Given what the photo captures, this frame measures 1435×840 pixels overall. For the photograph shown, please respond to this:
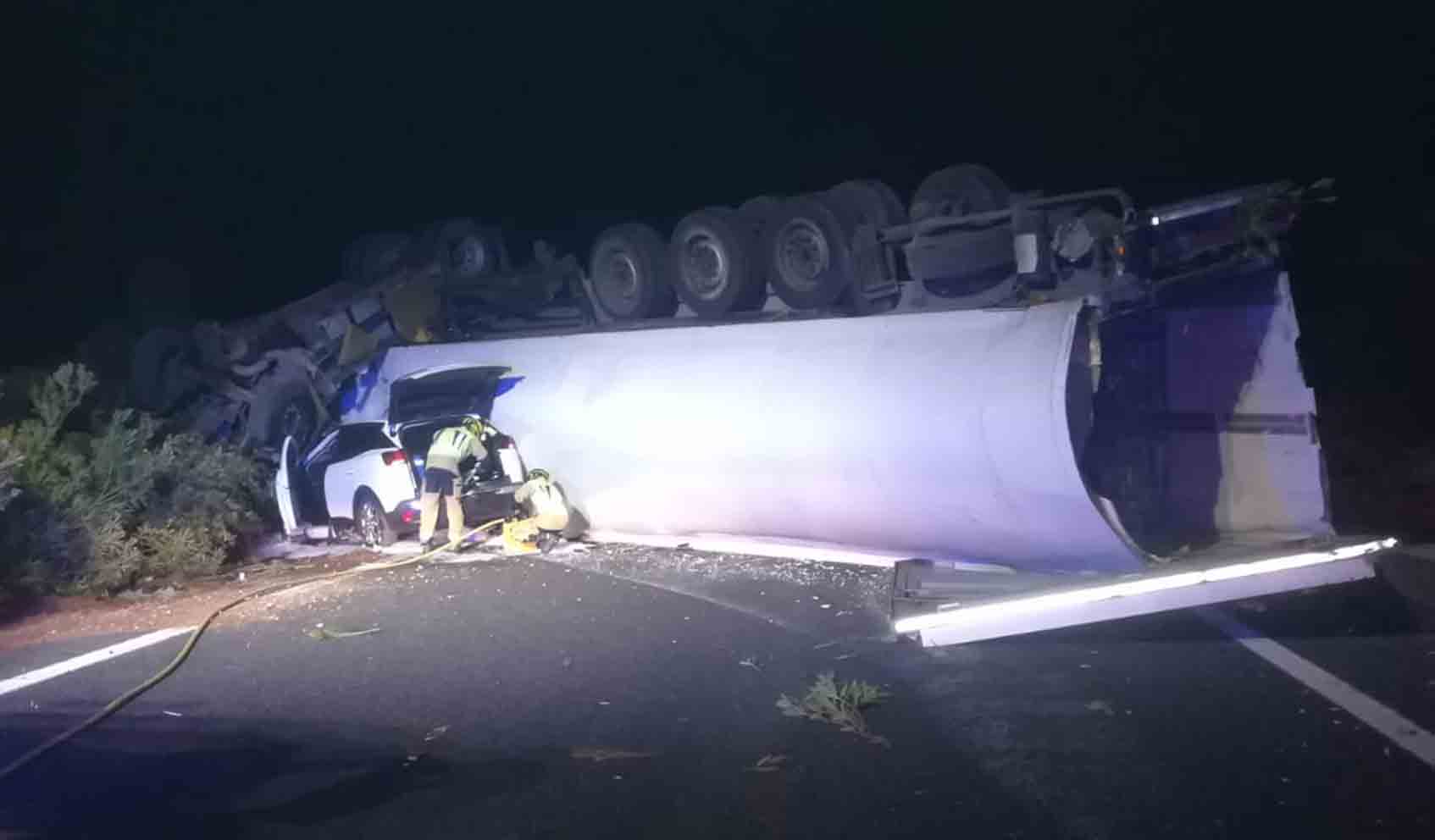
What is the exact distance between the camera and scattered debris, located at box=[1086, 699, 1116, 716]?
22.4 ft

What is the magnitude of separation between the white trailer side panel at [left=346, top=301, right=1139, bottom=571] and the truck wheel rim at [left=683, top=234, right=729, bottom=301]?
0.75 metres

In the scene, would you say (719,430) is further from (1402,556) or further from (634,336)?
(1402,556)

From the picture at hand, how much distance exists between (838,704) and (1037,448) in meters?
2.39

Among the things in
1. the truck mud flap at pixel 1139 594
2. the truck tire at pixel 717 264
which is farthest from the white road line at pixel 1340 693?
the truck tire at pixel 717 264

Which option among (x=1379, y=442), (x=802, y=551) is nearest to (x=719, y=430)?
(x=802, y=551)

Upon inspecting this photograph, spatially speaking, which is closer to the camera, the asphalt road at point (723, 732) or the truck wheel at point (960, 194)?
the asphalt road at point (723, 732)

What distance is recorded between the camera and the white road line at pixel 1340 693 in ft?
20.0

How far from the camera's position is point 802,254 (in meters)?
12.3

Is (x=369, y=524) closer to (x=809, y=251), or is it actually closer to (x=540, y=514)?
(x=540, y=514)

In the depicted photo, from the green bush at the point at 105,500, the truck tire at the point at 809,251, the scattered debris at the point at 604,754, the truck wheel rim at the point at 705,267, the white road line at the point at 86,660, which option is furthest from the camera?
the truck wheel rim at the point at 705,267

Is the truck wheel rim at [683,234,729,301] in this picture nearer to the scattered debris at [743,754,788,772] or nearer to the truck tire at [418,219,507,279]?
the truck tire at [418,219,507,279]

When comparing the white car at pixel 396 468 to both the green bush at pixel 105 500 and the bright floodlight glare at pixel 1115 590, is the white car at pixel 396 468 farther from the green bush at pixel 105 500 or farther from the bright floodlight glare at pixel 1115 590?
the bright floodlight glare at pixel 1115 590

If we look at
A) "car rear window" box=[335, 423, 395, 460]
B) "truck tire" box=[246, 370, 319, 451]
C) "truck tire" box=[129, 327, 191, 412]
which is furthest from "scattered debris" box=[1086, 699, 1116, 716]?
"truck tire" box=[129, 327, 191, 412]

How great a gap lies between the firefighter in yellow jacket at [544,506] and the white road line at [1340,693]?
6.35m
